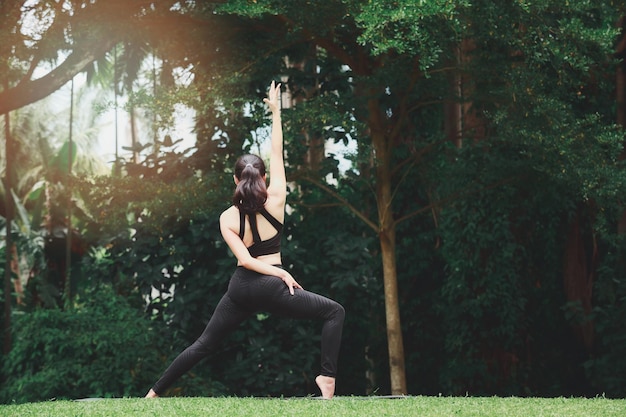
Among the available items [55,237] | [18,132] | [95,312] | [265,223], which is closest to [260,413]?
[265,223]

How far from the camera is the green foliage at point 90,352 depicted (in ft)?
41.4

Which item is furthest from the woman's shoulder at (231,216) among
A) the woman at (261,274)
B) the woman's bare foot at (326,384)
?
the woman's bare foot at (326,384)

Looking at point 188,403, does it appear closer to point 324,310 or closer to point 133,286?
point 324,310

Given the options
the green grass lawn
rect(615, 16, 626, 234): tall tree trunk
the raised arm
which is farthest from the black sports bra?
rect(615, 16, 626, 234): tall tree trunk

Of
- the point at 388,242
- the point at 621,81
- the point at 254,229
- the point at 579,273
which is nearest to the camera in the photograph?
the point at 254,229

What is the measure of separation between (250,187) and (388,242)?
712 centimetres

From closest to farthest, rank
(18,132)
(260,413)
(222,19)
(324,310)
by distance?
(260,413)
(324,310)
(222,19)
(18,132)

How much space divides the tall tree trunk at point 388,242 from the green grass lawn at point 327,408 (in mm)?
6098

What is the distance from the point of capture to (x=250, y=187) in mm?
6129

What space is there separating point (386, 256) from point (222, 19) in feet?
13.4

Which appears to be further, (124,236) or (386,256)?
(124,236)

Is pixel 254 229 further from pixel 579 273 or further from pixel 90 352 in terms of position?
pixel 579 273

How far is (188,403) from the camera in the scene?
21.2ft

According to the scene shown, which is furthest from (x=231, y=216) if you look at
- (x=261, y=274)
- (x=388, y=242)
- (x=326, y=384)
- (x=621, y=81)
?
(x=621, y=81)
